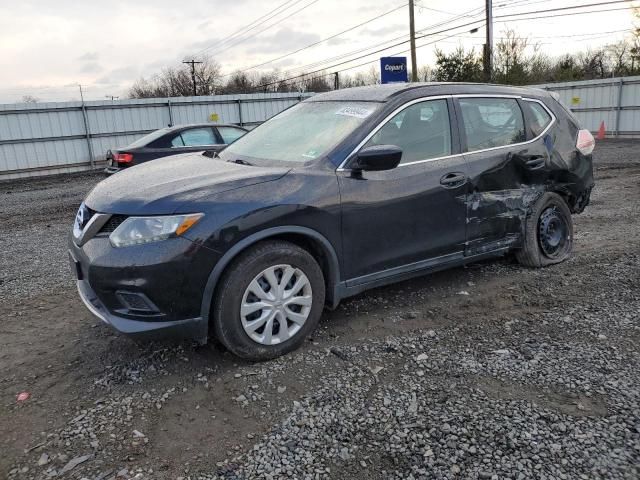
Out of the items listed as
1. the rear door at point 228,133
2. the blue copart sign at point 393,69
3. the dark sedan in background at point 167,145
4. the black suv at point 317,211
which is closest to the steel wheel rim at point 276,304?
the black suv at point 317,211

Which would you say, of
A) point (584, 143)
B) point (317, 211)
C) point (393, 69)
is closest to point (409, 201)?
point (317, 211)

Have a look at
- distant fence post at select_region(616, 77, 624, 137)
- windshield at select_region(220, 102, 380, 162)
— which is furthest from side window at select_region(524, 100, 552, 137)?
distant fence post at select_region(616, 77, 624, 137)

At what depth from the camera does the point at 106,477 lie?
2.47 meters

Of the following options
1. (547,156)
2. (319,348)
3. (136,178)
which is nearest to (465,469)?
(319,348)

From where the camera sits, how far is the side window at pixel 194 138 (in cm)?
1038

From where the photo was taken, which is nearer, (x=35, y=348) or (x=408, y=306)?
(x=35, y=348)

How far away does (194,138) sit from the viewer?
10500 mm

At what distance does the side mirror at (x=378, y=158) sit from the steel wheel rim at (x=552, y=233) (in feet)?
7.01

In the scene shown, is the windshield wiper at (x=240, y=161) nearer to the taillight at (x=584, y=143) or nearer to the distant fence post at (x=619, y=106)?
the taillight at (x=584, y=143)

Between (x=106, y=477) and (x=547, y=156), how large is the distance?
14.5 feet

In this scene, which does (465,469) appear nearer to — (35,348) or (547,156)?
(35,348)

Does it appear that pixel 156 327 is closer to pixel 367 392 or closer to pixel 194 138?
pixel 367 392

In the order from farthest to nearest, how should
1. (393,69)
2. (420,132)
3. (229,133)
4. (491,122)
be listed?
1. (393,69)
2. (229,133)
3. (491,122)
4. (420,132)

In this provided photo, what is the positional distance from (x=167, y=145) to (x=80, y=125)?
863 centimetres
